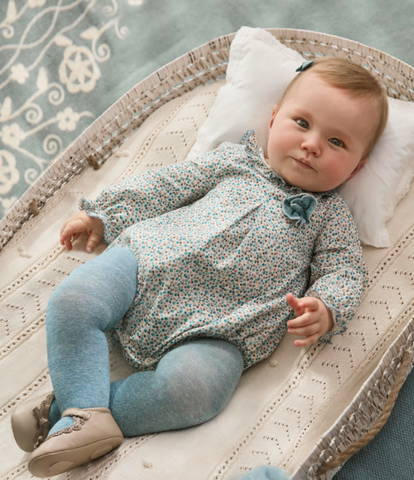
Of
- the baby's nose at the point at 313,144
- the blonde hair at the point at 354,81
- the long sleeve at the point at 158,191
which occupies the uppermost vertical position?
the blonde hair at the point at 354,81

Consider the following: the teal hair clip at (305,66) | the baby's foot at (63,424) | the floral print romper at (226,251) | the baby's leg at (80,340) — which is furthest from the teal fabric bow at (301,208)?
the baby's foot at (63,424)

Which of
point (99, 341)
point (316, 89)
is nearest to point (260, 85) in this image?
point (316, 89)

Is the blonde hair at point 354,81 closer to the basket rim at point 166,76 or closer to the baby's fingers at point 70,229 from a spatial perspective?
the basket rim at point 166,76

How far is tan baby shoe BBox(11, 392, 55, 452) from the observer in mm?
1099

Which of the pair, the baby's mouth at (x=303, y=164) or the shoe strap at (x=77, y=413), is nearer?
the shoe strap at (x=77, y=413)

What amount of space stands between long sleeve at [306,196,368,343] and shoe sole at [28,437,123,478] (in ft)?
1.74

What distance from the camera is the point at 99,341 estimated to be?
110 centimetres

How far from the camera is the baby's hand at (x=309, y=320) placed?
1164mm

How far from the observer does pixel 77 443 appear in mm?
990

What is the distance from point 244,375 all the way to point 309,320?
0.71 ft

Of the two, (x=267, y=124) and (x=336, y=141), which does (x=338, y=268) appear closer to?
(x=336, y=141)

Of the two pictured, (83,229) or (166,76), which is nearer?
(83,229)

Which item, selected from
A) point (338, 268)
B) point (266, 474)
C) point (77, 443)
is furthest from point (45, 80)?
point (266, 474)

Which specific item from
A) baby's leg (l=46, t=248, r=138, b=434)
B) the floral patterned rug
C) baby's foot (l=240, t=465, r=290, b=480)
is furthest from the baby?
the floral patterned rug
